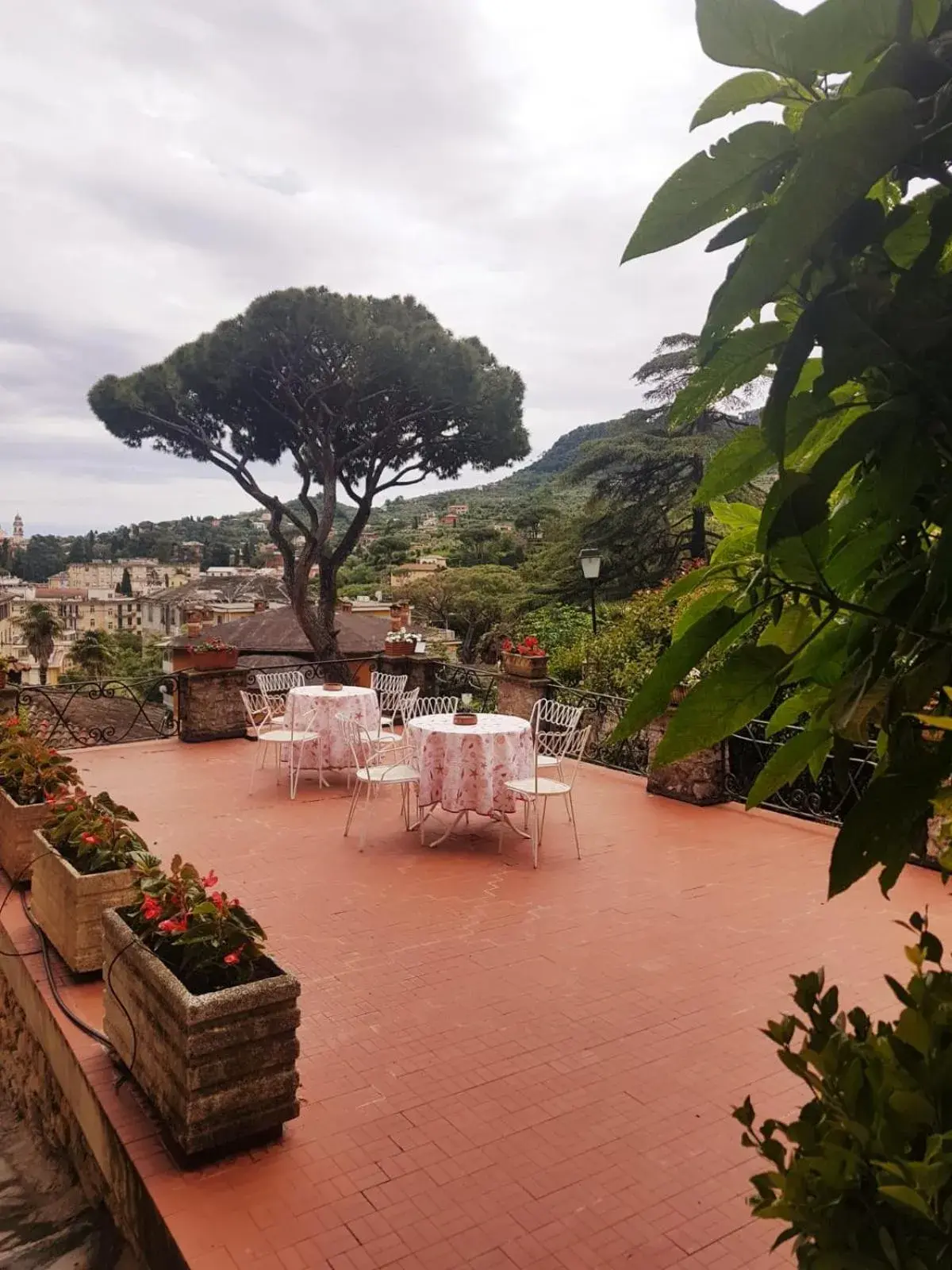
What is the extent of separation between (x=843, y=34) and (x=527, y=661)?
334 inches

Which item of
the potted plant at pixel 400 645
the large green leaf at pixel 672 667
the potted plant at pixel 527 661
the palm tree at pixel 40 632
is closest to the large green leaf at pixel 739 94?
the large green leaf at pixel 672 667

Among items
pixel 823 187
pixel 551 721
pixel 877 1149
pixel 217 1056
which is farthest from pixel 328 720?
pixel 823 187

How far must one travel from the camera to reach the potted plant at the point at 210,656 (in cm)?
890

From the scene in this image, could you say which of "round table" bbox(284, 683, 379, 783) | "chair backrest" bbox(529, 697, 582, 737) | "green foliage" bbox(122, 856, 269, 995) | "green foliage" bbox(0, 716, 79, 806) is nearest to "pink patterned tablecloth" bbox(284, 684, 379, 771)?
"round table" bbox(284, 683, 379, 783)

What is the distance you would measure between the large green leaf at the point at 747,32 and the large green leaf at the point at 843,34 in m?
0.01

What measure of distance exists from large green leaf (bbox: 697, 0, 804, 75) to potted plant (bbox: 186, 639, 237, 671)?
29.2 feet

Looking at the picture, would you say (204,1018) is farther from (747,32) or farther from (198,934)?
(747,32)

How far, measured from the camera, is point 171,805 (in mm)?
6781

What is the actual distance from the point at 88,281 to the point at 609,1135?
48.1 ft

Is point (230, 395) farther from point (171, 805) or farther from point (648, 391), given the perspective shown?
point (171, 805)

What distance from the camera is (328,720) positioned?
24.6ft

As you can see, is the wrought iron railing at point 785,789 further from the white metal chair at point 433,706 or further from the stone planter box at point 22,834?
the stone planter box at point 22,834

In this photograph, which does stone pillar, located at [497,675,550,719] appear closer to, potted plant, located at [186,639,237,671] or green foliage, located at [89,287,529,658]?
potted plant, located at [186,639,237,671]

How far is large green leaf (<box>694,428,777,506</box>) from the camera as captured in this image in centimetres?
48
